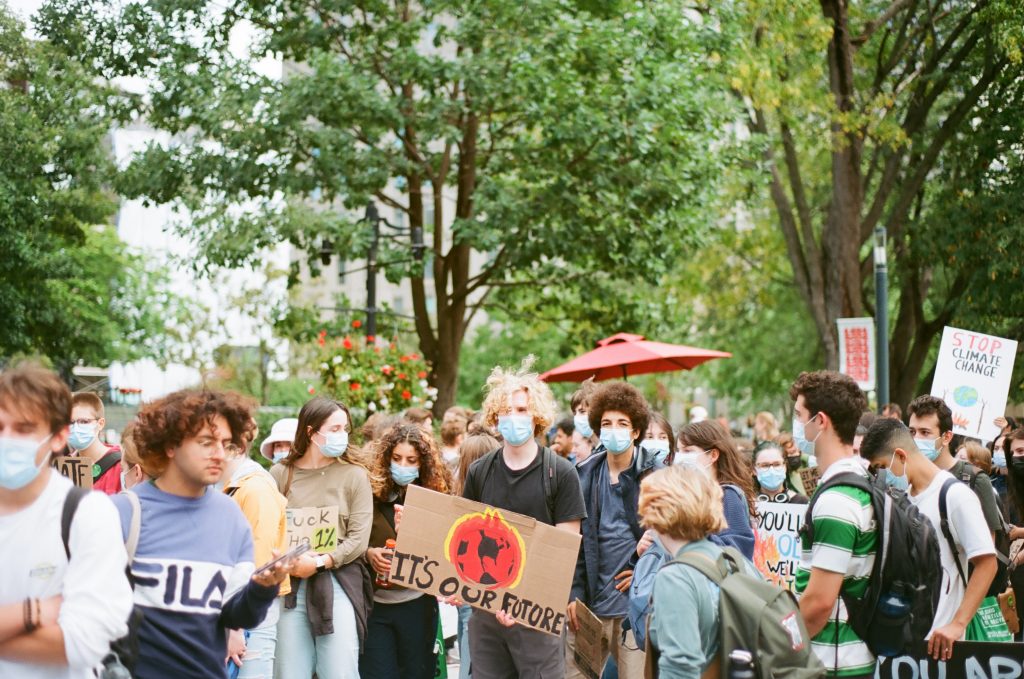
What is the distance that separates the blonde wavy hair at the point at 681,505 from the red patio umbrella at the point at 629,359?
8.92 meters

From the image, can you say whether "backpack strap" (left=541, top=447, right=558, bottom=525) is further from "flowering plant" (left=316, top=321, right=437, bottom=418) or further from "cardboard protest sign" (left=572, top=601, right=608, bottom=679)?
"flowering plant" (left=316, top=321, right=437, bottom=418)

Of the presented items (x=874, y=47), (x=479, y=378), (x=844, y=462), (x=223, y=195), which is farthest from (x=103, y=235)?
(x=844, y=462)

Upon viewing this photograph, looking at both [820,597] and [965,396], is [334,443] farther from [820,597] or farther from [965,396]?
[965,396]

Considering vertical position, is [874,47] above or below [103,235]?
above

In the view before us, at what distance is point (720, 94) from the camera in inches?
768

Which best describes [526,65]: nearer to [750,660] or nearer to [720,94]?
[720,94]

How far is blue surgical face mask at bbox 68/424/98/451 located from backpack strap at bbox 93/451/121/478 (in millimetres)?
146

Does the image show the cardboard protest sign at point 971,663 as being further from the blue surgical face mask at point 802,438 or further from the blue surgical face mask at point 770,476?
the blue surgical face mask at point 770,476

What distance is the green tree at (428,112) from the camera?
17.5m

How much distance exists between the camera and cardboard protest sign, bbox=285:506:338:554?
6.84 m

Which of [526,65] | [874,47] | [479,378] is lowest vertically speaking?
[479,378]

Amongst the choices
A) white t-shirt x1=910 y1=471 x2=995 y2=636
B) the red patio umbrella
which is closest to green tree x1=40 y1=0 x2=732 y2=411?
the red patio umbrella

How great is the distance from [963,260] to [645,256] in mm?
6720

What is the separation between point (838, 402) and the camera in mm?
5070
